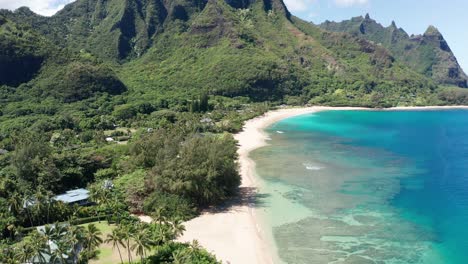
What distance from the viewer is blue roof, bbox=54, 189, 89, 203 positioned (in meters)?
58.1

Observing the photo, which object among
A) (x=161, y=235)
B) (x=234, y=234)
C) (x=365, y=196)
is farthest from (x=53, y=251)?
(x=365, y=196)

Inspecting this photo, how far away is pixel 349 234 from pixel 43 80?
14614 centimetres

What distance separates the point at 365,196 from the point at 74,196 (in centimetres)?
4547

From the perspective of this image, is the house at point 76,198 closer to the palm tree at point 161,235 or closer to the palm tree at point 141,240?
the palm tree at point 161,235

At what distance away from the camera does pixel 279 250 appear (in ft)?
158

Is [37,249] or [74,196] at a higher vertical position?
[37,249]

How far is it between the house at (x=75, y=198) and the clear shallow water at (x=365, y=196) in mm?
25561

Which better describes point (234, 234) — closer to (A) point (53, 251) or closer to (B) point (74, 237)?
(B) point (74, 237)

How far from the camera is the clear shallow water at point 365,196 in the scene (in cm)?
4900

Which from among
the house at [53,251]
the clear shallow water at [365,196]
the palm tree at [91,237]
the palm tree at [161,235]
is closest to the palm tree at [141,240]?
the palm tree at [161,235]

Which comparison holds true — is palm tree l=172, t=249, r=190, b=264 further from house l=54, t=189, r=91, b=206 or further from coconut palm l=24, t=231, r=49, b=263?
house l=54, t=189, r=91, b=206

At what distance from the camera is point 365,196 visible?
222 feet

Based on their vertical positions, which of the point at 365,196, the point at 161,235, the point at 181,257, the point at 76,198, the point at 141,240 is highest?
the point at 76,198

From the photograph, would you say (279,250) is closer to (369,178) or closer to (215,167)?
(215,167)
